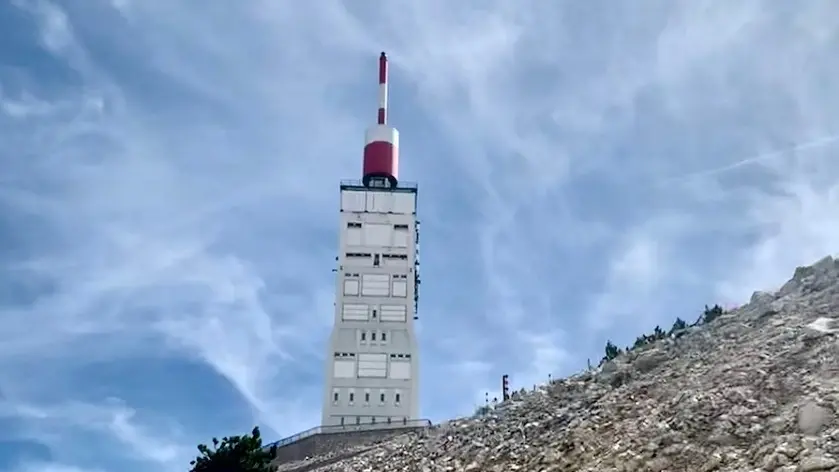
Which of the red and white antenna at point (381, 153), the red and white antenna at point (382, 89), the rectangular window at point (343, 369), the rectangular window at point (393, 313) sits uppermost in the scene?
the red and white antenna at point (382, 89)

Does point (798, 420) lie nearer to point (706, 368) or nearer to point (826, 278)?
point (706, 368)

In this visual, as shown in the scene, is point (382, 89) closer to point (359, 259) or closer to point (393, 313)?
point (359, 259)

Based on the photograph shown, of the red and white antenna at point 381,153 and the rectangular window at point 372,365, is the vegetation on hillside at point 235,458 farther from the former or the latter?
the red and white antenna at point 381,153

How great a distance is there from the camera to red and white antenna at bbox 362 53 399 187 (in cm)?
8006

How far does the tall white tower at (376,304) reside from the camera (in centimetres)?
7069

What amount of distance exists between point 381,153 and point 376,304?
14.1 m

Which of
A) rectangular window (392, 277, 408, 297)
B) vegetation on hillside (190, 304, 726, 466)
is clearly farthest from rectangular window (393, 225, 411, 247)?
vegetation on hillside (190, 304, 726, 466)

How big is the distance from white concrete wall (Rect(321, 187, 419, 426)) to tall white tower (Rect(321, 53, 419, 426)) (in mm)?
73

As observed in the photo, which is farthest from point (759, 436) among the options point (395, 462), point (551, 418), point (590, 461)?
point (395, 462)

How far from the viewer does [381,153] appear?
3182 inches

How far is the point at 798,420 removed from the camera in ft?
50.0

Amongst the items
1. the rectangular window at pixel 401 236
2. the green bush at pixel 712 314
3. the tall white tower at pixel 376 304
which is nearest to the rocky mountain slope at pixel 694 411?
the green bush at pixel 712 314

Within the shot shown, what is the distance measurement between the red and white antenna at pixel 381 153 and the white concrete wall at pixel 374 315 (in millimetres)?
2087

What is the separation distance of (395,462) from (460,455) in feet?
10.2
